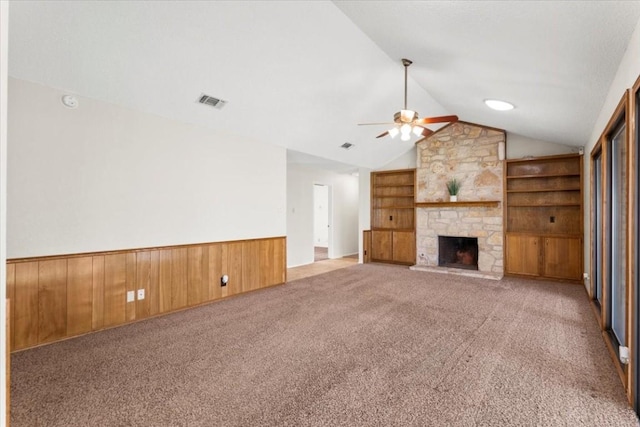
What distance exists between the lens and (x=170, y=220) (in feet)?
13.0

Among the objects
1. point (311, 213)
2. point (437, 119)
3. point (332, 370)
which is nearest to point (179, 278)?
point (332, 370)

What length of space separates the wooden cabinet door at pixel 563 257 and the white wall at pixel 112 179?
17.9ft

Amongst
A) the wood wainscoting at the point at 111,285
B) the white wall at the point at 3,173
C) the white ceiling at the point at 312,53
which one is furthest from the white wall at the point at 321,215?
the white wall at the point at 3,173

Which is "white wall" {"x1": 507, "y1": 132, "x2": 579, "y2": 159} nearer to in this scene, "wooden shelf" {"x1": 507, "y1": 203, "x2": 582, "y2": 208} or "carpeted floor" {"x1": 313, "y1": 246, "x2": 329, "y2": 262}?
"wooden shelf" {"x1": 507, "y1": 203, "x2": 582, "y2": 208}

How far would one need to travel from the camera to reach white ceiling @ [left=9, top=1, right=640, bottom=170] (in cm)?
235

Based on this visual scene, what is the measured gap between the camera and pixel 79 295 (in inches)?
128

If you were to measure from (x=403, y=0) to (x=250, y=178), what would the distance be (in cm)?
327

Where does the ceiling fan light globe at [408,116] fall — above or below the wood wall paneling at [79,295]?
above

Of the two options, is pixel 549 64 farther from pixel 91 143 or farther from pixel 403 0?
pixel 91 143

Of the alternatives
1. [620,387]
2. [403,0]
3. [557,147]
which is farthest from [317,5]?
[557,147]

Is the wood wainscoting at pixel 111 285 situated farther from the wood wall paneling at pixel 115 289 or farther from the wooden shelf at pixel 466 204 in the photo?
the wooden shelf at pixel 466 204

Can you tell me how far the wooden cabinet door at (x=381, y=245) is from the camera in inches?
307

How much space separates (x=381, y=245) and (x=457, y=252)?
1735 millimetres

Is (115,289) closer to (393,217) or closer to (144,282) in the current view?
(144,282)
